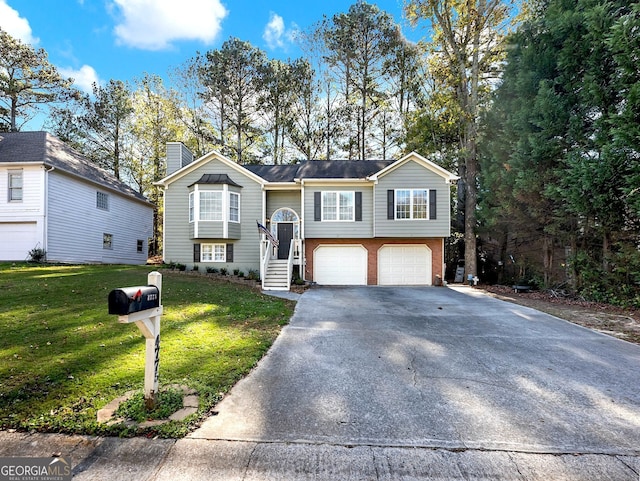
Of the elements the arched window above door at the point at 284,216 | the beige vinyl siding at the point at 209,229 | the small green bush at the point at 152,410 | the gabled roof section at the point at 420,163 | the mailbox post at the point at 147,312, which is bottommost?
the small green bush at the point at 152,410

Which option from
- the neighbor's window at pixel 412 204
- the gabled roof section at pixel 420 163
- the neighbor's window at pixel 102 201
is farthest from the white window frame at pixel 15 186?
the neighbor's window at pixel 412 204

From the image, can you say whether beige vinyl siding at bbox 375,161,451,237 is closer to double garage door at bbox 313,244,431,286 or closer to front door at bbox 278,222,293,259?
double garage door at bbox 313,244,431,286

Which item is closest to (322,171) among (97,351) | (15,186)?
(97,351)

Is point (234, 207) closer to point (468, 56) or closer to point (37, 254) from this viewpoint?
point (37, 254)

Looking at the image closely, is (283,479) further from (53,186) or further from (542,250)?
(53,186)

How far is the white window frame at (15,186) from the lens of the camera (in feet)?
46.2

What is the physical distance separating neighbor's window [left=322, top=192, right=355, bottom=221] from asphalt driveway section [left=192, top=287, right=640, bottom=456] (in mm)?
7875

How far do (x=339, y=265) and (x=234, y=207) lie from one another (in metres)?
5.72

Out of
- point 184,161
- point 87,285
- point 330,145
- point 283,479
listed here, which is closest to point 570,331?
point 283,479

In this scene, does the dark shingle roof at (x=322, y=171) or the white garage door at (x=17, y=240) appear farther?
the dark shingle roof at (x=322, y=171)

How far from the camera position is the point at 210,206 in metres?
13.5

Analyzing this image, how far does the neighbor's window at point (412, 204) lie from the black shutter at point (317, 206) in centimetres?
357

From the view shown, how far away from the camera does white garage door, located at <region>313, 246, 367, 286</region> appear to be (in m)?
14.1

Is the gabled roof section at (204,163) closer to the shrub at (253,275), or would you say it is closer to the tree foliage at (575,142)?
the shrub at (253,275)
